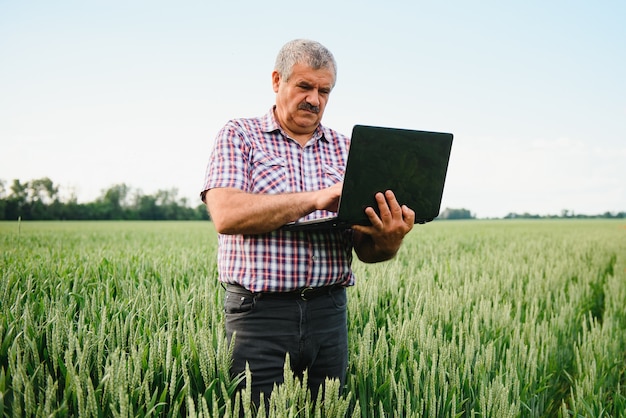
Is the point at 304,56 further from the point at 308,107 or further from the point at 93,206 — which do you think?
the point at 93,206

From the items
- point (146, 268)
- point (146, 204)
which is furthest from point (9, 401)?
point (146, 204)

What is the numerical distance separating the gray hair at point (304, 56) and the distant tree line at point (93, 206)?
53.4m

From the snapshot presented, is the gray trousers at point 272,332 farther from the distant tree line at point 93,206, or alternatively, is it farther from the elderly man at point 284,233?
the distant tree line at point 93,206

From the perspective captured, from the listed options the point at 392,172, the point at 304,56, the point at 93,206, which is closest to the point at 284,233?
the point at 392,172

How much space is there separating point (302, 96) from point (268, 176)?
343 millimetres

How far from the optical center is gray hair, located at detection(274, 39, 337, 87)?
184cm

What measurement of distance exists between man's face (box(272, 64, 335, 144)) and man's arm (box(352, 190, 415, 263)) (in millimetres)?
473

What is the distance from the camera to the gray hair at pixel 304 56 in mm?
1840

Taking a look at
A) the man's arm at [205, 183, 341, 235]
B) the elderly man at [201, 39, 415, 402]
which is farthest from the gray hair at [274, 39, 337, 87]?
the man's arm at [205, 183, 341, 235]

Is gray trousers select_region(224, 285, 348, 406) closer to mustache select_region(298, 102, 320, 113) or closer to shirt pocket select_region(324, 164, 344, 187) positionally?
shirt pocket select_region(324, 164, 344, 187)

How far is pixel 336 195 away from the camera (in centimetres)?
163

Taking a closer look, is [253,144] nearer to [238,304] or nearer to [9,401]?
[238,304]

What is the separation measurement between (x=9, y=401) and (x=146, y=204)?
223 ft

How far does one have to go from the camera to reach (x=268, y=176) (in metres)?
1.91
